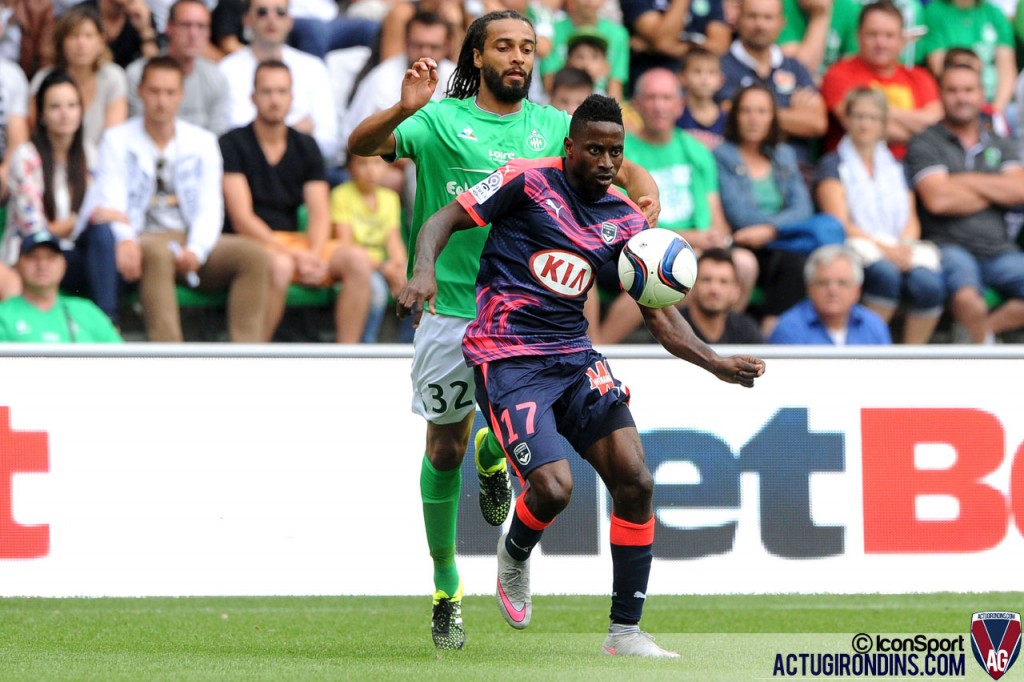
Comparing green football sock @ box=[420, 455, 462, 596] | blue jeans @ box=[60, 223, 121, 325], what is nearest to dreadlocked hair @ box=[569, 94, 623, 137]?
green football sock @ box=[420, 455, 462, 596]

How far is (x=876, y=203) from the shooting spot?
1139 cm

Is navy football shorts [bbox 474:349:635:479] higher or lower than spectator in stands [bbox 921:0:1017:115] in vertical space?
lower

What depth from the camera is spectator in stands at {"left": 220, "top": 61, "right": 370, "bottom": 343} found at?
10398 millimetres

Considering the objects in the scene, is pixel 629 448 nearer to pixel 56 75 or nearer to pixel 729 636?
pixel 729 636

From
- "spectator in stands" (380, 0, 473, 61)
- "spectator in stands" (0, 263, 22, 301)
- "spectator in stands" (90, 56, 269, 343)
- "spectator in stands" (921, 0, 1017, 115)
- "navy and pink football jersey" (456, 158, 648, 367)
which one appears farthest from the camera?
"spectator in stands" (921, 0, 1017, 115)

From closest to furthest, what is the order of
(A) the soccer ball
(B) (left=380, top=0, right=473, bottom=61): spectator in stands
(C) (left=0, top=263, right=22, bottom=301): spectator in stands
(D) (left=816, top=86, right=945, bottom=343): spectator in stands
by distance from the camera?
1. (A) the soccer ball
2. (C) (left=0, top=263, right=22, bottom=301): spectator in stands
3. (D) (left=816, top=86, right=945, bottom=343): spectator in stands
4. (B) (left=380, top=0, right=473, bottom=61): spectator in stands

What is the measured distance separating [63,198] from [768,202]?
5.00 metres

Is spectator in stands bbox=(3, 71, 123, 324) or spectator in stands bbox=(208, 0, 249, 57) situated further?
spectator in stands bbox=(208, 0, 249, 57)

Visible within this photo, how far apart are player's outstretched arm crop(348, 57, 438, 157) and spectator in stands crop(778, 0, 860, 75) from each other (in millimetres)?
6983

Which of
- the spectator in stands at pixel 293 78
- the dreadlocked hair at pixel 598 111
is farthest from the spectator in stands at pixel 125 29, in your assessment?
the dreadlocked hair at pixel 598 111

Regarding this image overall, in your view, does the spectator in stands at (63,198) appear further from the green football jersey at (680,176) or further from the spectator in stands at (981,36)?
the spectator in stands at (981,36)

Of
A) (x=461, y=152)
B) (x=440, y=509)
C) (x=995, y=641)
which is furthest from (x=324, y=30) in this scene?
(x=995, y=641)

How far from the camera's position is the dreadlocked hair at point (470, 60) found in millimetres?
6609

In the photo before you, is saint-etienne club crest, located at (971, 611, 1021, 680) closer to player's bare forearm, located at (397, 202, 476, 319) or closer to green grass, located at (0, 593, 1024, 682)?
green grass, located at (0, 593, 1024, 682)
